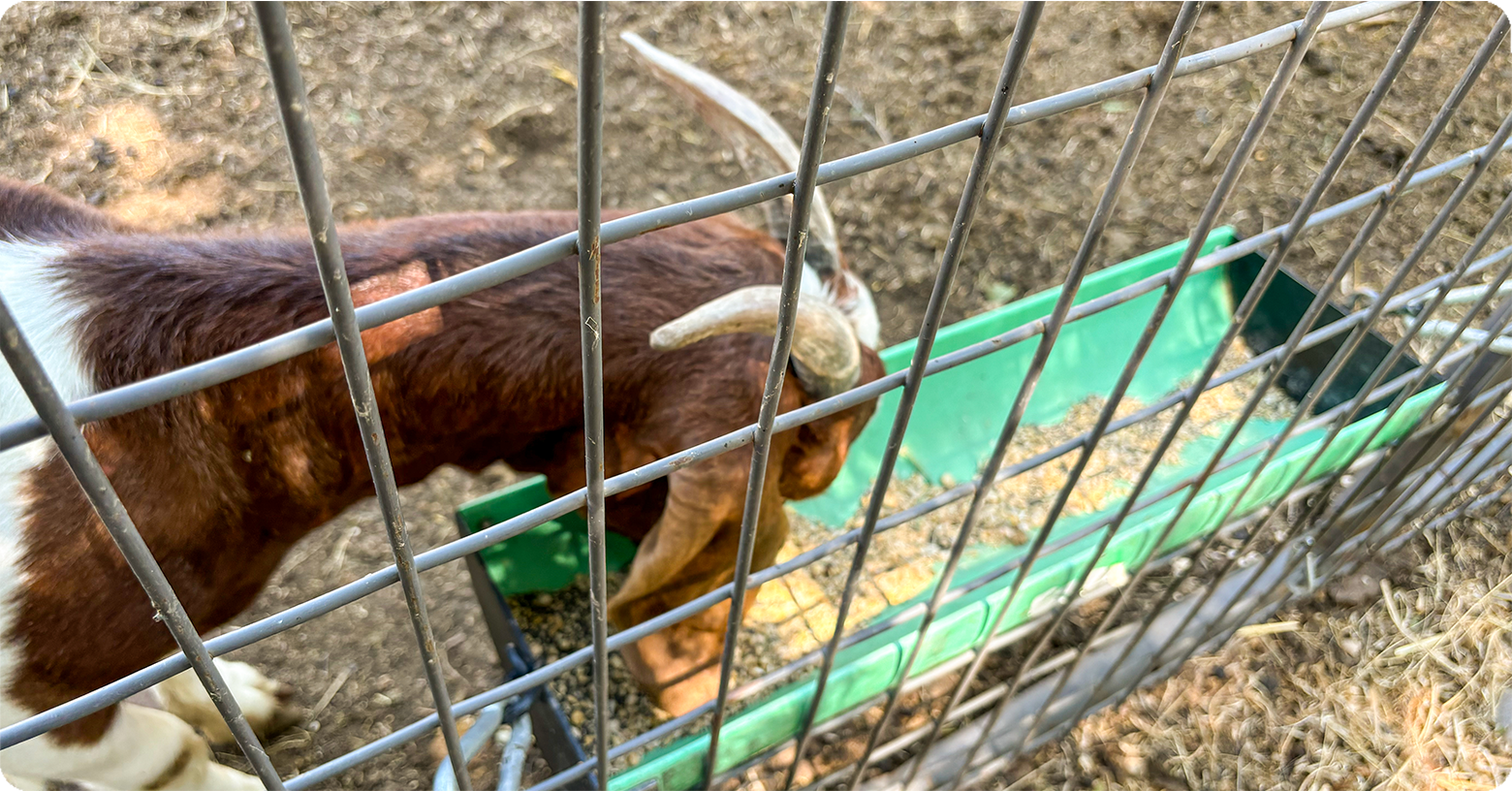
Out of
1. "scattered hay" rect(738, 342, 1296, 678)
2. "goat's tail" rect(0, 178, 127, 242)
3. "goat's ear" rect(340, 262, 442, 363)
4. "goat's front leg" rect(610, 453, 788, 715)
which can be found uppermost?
"goat's tail" rect(0, 178, 127, 242)

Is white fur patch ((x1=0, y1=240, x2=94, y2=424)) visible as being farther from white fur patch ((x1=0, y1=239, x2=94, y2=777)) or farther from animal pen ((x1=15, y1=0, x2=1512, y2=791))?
animal pen ((x1=15, y1=0, x2=1512, y2=791))

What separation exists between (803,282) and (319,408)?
98cm

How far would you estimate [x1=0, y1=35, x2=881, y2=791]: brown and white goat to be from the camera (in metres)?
1.50

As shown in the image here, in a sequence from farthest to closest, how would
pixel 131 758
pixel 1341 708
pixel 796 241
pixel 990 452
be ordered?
pixel 990 452, pixel 1341 708, pixel 131 758, pixel 796 241

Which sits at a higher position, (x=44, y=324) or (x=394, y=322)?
(x=44, y=324)

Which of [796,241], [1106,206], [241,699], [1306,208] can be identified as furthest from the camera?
[241,699]

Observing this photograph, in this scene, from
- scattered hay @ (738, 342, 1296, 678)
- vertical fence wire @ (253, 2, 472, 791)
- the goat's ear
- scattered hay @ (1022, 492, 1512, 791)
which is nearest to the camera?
vertical fence wire @ (253, 2, 472, 791)

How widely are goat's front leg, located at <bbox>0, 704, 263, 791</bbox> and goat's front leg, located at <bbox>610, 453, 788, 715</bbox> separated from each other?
3.00ft

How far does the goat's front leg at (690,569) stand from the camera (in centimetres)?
171

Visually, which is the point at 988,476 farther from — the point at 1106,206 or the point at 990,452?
the point at 990,452

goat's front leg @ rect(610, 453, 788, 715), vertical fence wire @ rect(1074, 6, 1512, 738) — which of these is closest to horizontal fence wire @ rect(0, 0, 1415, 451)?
vertical fence wire @ rect(1074, 6, 1512, 738)

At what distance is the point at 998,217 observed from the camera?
3715mm

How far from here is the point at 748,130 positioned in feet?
6.23

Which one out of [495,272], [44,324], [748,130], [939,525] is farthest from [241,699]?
[495,272]
